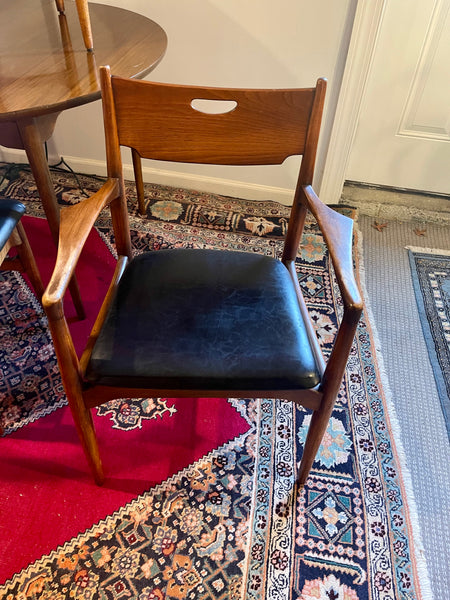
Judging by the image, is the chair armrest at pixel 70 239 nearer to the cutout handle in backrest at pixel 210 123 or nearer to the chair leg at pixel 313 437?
the cutout handle in backrest at pixel 210 123

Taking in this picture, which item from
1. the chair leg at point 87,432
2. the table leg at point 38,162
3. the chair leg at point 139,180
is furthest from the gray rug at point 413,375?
the table leg at point 38,162

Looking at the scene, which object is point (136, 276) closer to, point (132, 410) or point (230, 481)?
point (132, 410)

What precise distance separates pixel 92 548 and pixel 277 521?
1.49 ft

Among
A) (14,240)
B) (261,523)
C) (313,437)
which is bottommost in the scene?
(261,523)

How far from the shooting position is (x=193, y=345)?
2.86ft

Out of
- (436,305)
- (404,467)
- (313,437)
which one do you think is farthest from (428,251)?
(313,437)

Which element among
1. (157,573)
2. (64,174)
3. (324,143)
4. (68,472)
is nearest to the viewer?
(157,573)

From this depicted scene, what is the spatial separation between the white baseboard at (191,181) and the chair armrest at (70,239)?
114 cm

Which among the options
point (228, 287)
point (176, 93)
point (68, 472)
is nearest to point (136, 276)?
point (228, 287)

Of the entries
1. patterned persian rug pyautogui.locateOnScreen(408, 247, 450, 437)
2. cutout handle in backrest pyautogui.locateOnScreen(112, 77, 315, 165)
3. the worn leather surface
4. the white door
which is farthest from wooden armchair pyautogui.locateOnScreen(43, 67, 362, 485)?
the white door

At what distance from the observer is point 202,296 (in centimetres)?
98

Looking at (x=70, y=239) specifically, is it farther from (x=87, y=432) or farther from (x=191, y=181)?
(x=191, y=181)

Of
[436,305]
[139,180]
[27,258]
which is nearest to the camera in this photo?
[27,258]

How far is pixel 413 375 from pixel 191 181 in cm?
133
